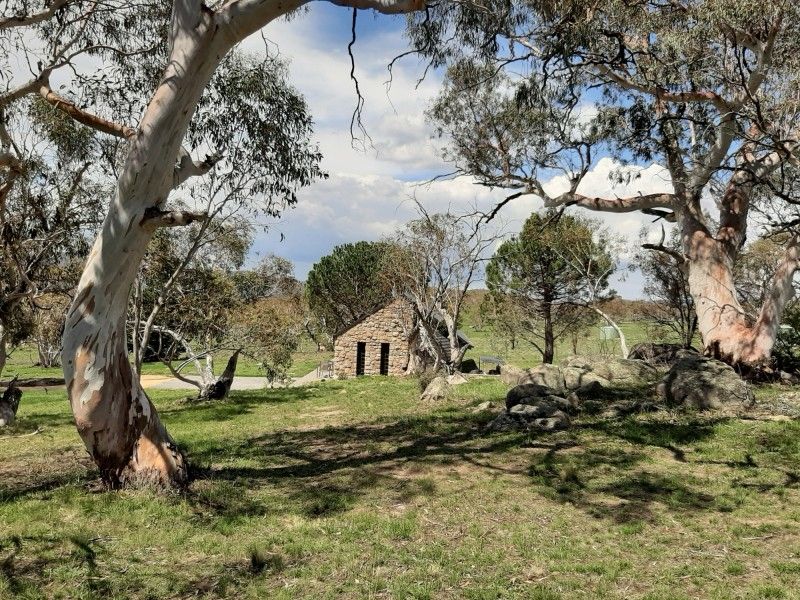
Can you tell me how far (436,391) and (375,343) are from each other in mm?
15205

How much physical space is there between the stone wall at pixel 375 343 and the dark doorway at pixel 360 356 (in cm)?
15

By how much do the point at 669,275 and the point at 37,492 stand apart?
26.8m

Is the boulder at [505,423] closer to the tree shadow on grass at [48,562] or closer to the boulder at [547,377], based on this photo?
the boulder at [547,377]

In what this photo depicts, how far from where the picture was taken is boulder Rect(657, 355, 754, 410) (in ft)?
37.2

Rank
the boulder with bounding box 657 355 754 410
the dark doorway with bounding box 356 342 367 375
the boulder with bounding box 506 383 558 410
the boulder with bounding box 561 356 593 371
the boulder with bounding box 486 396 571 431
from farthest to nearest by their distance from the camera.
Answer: the dark doorway with bounding box 356 342 367 375 < the boulder with bounding box 561 356 593 371 < the boulder with bounding box 506 383 558 410 < the boulder with bounding box 657 355 754 410 < the boulder with bounding box 486 396 571 431

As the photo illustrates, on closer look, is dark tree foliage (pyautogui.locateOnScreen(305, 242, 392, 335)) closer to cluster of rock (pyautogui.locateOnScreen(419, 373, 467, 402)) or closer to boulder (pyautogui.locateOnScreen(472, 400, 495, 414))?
cluster of rock (pyautogui.locateOnScreen(419, 373, 467, 402))

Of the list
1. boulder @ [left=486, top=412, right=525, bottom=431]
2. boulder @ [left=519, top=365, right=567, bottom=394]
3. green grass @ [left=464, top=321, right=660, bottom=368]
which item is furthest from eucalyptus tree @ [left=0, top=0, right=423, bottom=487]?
green grass @ [left=464, top=321, right=660, bottom=368]

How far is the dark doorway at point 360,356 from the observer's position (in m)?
31.3

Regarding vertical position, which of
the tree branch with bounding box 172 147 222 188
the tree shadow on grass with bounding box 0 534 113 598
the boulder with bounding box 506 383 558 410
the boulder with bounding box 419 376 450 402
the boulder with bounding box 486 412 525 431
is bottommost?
the tree shadow on grass with bounding box 0 534 113 598

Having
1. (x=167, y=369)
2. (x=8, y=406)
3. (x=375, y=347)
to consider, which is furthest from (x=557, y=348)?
(x=8, y=406)

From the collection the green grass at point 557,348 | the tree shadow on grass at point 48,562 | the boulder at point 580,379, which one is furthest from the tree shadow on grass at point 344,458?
the green grass at point 557,348

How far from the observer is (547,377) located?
14297mm

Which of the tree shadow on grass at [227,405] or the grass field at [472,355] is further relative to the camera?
the grass field at [472,355]

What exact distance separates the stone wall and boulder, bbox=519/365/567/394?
629 inches
